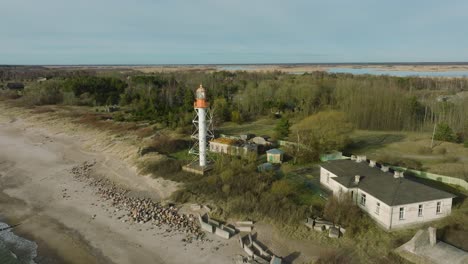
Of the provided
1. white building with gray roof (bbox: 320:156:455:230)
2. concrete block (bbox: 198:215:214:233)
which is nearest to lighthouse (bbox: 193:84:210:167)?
concrete block (bbox: 198:215:214:233)

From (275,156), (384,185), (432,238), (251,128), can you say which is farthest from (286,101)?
(432,238)

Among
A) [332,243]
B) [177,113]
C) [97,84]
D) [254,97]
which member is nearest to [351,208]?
[332,243]

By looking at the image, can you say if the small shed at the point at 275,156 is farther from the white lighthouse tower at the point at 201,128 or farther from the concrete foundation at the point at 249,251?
the concrete foundation at the point at 249,251

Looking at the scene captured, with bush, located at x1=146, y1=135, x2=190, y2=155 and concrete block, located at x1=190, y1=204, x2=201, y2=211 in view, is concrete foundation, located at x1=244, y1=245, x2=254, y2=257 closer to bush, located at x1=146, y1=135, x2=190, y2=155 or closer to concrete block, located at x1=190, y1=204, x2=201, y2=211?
concrete block, located at x1=190, y1=204, x2=201, y2=211

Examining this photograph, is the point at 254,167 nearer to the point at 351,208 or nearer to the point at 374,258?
the point at 351,208

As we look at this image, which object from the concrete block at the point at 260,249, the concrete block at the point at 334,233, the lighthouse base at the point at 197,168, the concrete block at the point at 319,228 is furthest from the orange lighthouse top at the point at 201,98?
the concrete block at the point at 334,233
